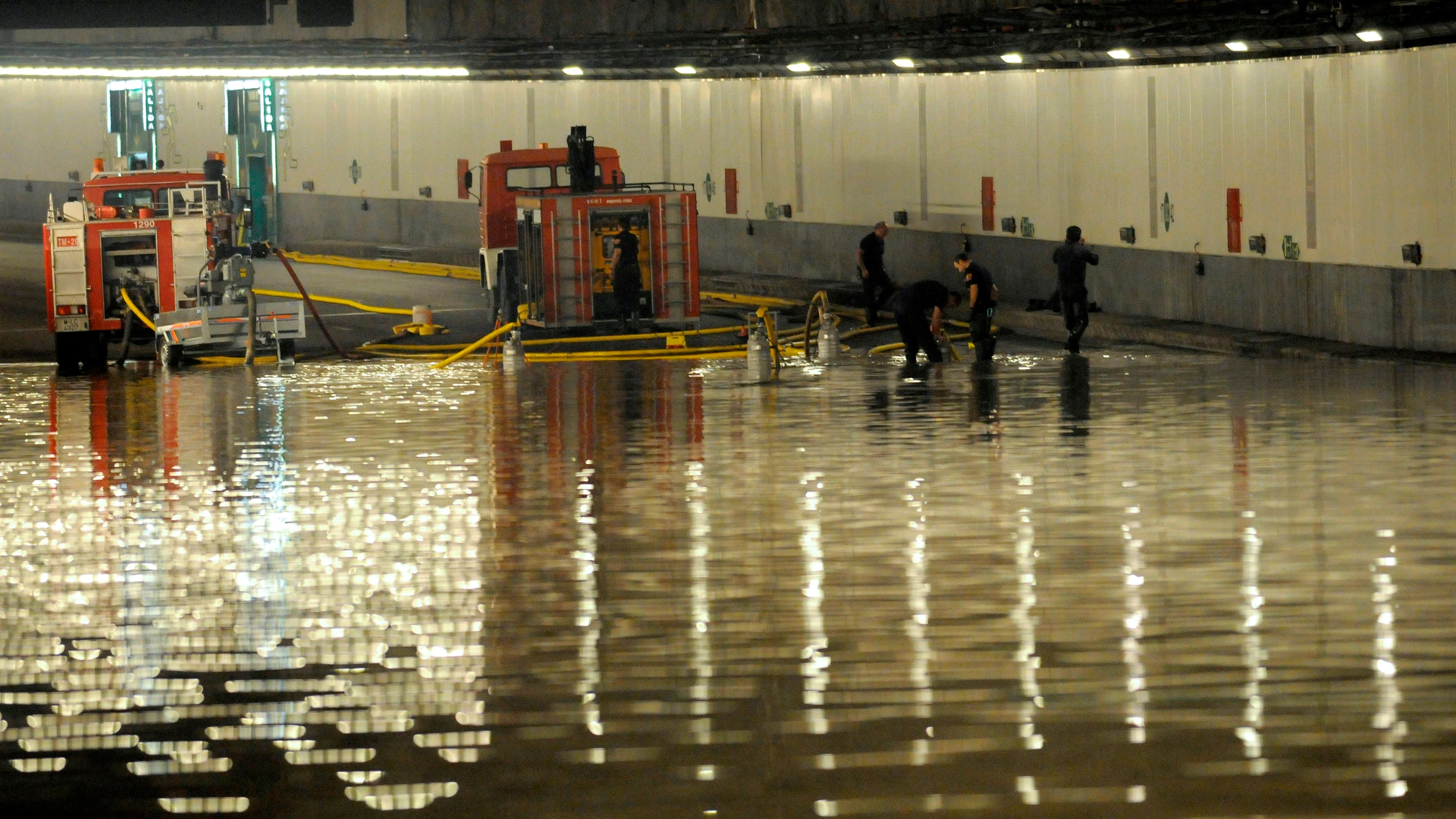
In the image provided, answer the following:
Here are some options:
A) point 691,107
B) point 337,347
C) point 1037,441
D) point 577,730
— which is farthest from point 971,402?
point 691,107

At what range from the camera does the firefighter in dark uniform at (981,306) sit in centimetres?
2602

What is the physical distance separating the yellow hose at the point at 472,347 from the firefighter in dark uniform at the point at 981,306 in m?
5.84

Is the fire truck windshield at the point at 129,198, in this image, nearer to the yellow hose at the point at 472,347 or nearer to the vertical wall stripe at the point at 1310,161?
the yellow hose at the point at 472,347

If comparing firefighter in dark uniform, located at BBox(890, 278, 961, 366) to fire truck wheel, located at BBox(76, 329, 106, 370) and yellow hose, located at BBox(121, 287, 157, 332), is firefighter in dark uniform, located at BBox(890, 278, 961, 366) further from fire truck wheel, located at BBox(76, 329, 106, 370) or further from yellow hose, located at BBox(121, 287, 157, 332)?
fire truck wheel, located at BBox(76, 329, 106, 370)

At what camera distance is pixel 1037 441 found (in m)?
18.6

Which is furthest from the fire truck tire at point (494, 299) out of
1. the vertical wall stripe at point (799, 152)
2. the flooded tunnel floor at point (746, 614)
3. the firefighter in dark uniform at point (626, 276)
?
the flooded tunnel floor at point (746, 614)

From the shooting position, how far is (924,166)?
37750mm

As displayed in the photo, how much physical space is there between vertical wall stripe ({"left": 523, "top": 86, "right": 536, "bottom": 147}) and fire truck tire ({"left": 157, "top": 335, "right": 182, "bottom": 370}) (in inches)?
765

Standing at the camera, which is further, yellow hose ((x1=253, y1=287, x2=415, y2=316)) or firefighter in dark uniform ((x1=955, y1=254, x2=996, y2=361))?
yellow hose ((x1=253, y1=287, x2=415, y2=316))

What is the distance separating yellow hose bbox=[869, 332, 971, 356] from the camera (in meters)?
27.8

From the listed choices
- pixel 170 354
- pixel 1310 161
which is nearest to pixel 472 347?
pixel 170 354

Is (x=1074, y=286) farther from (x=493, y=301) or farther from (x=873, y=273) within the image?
(x=493, y=301)

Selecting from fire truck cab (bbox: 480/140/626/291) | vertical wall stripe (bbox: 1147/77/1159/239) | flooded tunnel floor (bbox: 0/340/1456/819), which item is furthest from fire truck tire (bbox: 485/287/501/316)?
flooded tunnel floor (bbox: 0/340/1456/819)

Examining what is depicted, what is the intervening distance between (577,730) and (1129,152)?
79.8 feet
